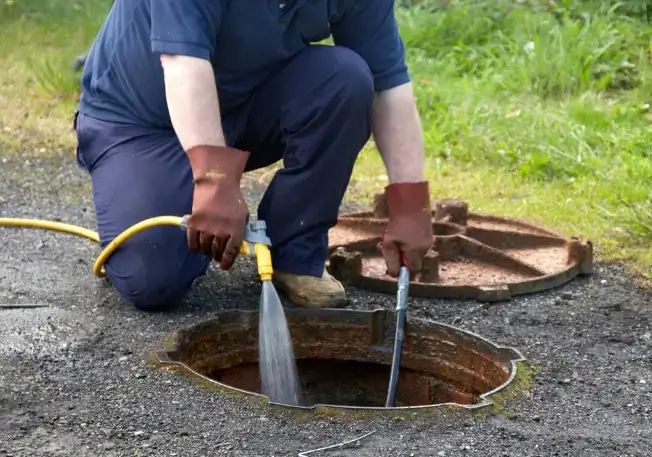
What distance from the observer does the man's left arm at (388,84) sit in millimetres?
3383

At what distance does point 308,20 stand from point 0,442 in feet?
4.88

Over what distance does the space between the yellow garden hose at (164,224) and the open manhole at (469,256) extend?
0.67 m

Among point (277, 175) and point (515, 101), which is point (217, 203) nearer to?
point (277, 175)

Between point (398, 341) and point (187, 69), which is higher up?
point (187, 69)

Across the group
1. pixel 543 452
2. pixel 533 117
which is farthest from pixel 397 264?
pixel 533 117

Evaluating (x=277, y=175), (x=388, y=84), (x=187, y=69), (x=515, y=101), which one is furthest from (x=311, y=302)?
(x=515, y=101)

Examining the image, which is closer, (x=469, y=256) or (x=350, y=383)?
(x=350, y=383)

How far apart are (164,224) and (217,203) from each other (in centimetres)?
39

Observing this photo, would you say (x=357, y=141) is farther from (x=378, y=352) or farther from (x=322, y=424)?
(x=322, y=424)

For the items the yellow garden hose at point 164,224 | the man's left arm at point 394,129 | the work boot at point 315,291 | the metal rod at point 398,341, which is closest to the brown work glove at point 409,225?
the man's left arm at point 394,129

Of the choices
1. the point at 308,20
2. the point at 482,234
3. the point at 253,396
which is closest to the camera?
the point at 253,396

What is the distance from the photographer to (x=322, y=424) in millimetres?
2662

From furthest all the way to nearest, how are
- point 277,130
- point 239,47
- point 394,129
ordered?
1. point 277,130
2. point 394,129
3. point 239,47

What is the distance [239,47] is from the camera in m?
3.30
